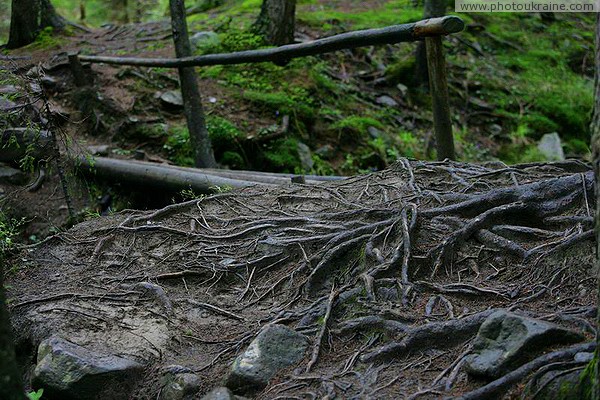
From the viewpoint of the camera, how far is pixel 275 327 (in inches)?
153

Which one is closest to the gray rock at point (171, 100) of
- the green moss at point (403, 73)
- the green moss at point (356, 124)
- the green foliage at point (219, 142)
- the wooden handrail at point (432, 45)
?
the green foliage at point (219, 142)

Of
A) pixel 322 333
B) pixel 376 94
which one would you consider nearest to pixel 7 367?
pixel 322 333

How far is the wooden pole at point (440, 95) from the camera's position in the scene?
6090 millimetres

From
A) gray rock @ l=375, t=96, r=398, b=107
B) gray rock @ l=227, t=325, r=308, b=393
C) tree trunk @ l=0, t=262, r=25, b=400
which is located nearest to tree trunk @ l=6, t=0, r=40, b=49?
gray rock @ l=375, t=96, r=398, b=107

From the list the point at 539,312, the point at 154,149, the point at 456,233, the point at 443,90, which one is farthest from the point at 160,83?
the point at 539,312

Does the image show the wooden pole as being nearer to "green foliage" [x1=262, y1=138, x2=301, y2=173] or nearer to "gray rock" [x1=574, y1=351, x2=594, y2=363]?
"gray rock" [x1=574, y1=351, x2=594, y2=363]

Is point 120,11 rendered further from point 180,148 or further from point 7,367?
point 7,367

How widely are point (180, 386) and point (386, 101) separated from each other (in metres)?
9.63

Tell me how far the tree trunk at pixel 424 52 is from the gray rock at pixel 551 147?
8.53 ft

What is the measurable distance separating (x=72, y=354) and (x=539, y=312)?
2.82m

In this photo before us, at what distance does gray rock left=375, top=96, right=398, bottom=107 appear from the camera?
1240cm

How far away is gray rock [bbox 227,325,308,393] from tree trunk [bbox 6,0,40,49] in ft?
39.0

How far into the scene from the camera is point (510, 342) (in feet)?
10.1

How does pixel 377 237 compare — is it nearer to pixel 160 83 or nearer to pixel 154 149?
pixel 154 149
